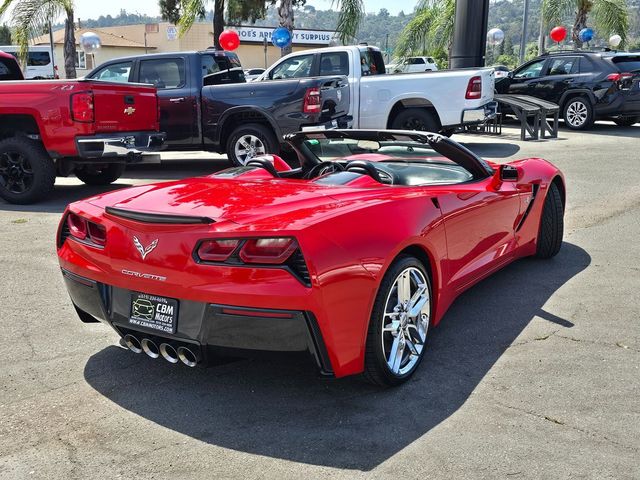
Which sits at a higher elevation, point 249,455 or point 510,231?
point 510,231

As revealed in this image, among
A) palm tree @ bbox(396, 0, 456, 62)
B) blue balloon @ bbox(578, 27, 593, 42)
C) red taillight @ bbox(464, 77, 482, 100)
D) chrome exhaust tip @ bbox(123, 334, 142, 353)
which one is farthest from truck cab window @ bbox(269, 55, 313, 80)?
blue balloon @ bbox(578, 27, 593, 42)

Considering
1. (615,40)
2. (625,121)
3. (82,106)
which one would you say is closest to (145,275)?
(82,106)

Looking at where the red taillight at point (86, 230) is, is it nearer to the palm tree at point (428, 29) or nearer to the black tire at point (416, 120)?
the black tire at point (416, 120)

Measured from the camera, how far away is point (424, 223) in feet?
11.9

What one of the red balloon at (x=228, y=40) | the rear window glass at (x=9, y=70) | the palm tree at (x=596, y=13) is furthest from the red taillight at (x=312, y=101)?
the palm tree at (x=596, y=13)

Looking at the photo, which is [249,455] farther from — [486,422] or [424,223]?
[424,223]

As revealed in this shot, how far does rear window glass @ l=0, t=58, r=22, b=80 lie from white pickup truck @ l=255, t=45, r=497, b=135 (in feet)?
13.3

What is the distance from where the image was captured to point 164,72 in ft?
37.3

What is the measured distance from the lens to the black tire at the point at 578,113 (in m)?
16.0

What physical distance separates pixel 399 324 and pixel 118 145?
5.79 metres

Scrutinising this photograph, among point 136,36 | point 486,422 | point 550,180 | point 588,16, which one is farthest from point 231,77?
point 136,36

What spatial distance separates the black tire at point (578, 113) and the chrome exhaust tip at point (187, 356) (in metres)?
14.8

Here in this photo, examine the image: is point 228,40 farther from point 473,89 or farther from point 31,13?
point 473,89

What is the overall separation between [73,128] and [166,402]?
5505 mm
